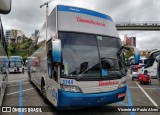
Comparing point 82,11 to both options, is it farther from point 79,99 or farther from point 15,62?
point 15,62

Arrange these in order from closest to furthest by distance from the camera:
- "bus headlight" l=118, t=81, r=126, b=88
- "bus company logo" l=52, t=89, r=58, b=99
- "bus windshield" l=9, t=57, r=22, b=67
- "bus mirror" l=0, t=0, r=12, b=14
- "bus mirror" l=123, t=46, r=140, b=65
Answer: "bus mirror" l=0, t=0, r=12, b=14
"bus company logo" l=52, t=89, r=58, b=99
"bus headlight" l=118, t=81, r=126, b=88
"bus mirror" l=123, t=46, r=140, b=65
"bus windshield" l=9, t=57, r=22, b=67

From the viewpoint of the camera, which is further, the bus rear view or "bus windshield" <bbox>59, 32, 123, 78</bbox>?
"bus windshield" <bbox>59, 32, 123, 78</bbox>

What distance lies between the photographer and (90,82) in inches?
248

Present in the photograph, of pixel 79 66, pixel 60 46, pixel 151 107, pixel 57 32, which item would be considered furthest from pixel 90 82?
pixel 151 107

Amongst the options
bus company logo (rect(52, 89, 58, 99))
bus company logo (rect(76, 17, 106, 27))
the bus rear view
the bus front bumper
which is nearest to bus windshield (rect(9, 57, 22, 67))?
the bus rear view

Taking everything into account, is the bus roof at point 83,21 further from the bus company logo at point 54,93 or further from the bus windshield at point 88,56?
the bus company logo at point 54,93

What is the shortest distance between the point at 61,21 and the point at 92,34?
3.55 feet

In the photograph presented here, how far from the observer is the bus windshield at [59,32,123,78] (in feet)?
20.5

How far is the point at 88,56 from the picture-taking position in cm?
656

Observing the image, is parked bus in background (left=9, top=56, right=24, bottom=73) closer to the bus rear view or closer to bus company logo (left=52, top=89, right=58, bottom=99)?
the bus rear view

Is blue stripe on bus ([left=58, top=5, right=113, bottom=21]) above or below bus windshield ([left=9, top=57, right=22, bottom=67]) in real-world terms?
above

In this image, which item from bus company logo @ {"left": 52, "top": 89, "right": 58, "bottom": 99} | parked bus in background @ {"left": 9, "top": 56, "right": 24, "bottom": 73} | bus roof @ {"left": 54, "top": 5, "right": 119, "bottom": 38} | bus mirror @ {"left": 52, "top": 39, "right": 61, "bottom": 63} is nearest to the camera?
bus mirror @ {"left": 52, "top": 39, "right": 61, "bottom": 63}

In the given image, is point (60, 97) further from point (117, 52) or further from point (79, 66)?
point (117, 52)

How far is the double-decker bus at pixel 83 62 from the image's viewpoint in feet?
20.1
